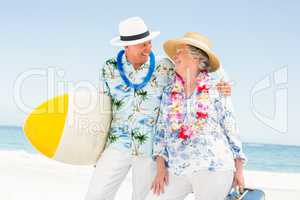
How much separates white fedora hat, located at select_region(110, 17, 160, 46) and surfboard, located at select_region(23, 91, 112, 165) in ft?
1.04

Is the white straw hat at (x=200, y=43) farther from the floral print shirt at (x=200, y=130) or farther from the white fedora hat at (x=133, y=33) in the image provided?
the white fedora hat at (x=133, y=33)

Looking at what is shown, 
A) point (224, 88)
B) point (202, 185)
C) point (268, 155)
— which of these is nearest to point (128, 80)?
point (224, 88)

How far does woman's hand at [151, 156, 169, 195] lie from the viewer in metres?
2.20

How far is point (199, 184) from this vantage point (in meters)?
2.12

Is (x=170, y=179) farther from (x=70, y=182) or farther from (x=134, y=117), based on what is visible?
(x=70, y=182)

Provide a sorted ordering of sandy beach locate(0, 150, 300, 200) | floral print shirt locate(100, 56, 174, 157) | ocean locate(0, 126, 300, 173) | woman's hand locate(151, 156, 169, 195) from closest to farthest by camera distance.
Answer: woman's hand locate(151, 156, 169, 195) → floral print shirt locate(100, 56, 174, 157) → sandy beach locate(0, 150, 300, 200) → ocean locate(0, 126, 300, 173)

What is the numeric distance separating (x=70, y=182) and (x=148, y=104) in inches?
108

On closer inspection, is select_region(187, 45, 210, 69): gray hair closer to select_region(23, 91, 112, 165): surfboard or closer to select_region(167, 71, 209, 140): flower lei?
select_region(167, 71, 209, 140): flower lei

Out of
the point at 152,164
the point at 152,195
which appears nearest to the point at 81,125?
the point at 152,164

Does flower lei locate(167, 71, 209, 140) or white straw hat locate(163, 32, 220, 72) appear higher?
white straw hat locate(163, 32, 220, 72)

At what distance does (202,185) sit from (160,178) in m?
0.21

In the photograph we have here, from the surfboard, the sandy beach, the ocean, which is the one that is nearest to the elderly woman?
the surfboard

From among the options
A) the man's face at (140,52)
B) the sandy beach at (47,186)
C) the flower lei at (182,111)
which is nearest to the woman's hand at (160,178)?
the flower lei at (182,111)

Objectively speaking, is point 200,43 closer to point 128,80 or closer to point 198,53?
point 198,53
